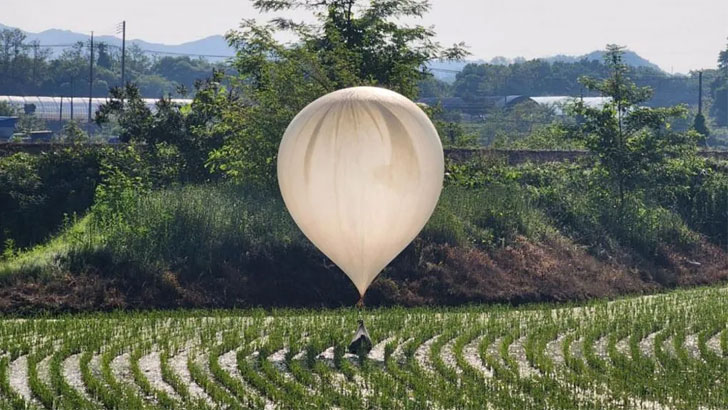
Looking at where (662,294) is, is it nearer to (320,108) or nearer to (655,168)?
(655,168)

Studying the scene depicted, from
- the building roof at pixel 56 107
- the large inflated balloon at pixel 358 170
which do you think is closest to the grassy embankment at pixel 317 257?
the large inflated balloon at pixel 358 170

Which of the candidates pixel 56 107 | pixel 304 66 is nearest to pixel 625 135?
pixel 304 66

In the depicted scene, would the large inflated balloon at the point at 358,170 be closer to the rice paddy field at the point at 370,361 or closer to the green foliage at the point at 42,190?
the rice paddy field at the point at 370,361

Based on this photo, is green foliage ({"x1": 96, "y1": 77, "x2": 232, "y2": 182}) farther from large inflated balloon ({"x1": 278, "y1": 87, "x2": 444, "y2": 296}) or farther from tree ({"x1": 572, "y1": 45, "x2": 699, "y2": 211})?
large inflated balloon ({"x1": 278, "y1": 87, "x2": 444, "y2": 296})

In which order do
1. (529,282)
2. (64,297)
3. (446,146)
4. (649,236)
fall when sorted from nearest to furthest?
1. (64,297)
2. (529,282)
3. (649,236)
4. (446,146)

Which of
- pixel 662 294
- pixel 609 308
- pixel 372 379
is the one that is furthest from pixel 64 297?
pixel 662 294

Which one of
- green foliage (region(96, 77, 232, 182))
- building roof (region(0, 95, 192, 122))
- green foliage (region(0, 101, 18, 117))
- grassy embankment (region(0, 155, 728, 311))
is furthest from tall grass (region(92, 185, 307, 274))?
building roof (region(0, 95, 192, 122))

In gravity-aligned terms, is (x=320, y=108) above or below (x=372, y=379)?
above
